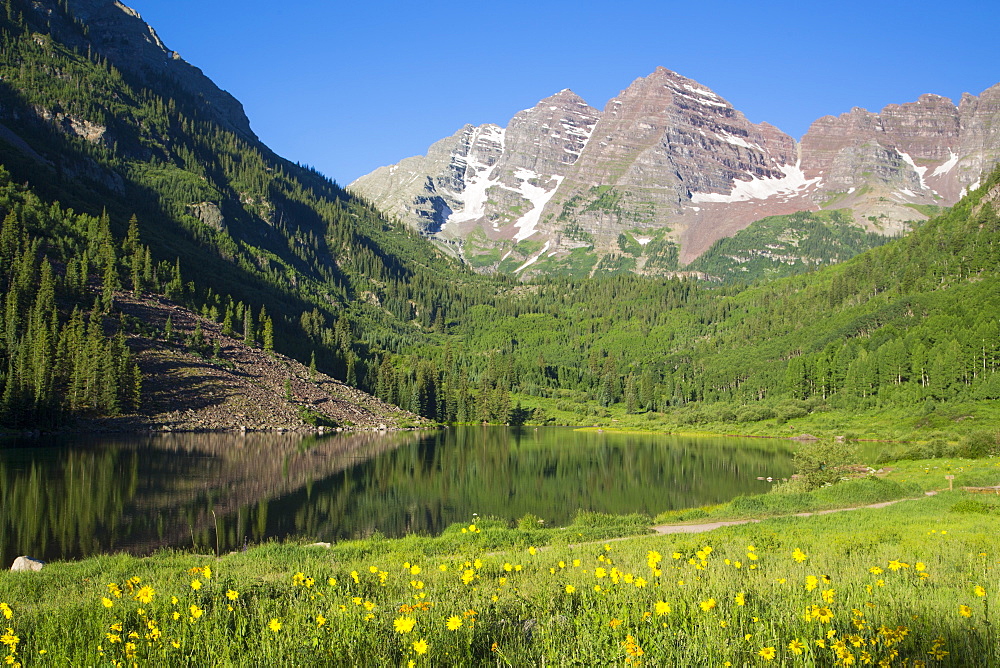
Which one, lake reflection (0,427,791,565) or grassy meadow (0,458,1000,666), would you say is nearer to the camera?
grassy meadow (0,458,1000,666)

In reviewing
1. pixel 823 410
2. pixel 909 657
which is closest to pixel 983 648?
pixel 909 657

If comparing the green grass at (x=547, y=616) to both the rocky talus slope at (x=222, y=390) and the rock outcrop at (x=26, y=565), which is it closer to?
the rock outcrop at (x=26, y=565)

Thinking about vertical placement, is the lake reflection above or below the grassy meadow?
below

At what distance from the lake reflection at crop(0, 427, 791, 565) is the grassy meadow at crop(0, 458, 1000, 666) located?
1820cm

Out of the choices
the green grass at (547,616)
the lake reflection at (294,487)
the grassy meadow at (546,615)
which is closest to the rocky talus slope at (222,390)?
the lake reflection at (294,487)

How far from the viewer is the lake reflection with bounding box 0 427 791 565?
3494 cm

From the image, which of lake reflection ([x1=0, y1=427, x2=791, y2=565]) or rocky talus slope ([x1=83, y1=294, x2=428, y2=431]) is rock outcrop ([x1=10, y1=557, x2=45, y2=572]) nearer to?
lake reflection ([x1=0, y1=427, x2=791, y2=565])

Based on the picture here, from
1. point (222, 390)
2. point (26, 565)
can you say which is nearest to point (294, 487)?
point (26, 565)

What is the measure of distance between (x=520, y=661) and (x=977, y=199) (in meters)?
247

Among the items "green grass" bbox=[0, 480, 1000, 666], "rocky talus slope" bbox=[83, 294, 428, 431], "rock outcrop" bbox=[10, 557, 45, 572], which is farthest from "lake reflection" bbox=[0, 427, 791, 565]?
"green grass" bbox=[0, 480, 1000, 666]

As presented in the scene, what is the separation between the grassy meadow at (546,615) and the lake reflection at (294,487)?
1820cm

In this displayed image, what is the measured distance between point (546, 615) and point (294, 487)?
48.1 meters

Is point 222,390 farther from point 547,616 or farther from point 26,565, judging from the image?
point 547,616

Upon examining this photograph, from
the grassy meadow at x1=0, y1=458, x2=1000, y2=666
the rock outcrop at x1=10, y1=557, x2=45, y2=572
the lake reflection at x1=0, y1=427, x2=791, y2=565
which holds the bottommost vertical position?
the lake reflection at x1=0, y1=427, x2=791, y2=565
